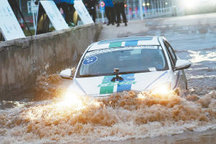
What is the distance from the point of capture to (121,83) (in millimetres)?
7660

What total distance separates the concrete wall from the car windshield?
209 centimetres

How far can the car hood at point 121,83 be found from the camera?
7422 mm

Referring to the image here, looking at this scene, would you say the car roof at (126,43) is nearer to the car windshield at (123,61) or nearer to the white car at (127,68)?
the white car at (127,68)

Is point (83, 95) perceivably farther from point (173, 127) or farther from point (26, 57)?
point (26, 57)

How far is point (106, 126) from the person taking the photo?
6.58 m

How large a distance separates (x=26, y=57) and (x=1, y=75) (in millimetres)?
1730

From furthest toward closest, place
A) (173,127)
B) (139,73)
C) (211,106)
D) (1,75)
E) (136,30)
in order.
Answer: (136,30)
(1,75)
(139,73)
(211,106)
(173,127)

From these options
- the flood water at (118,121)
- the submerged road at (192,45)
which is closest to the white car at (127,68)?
the flood water at (118,121)

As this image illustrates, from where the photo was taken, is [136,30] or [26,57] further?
[136,30]

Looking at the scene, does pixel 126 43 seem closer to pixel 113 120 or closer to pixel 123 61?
pixel 123 61

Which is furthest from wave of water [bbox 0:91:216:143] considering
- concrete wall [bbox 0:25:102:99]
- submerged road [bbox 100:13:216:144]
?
concrete wall [bbox 0:25:102:99]

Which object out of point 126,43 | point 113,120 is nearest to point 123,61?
point 126,43

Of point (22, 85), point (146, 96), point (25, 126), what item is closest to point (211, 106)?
point (146, 96)

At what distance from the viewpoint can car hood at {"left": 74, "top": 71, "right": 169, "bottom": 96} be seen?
292 inches
